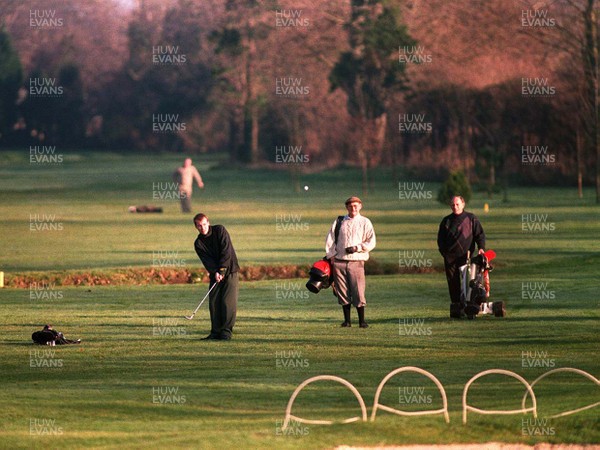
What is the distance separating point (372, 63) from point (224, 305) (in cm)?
7144

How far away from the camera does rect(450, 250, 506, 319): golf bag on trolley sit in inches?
921

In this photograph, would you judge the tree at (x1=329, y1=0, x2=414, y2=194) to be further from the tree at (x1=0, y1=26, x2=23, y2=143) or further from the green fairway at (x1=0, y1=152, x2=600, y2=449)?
the green fairway at (x1=0, y1=152, x2=600, y2=449)

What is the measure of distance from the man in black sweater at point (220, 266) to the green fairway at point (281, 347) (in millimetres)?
509

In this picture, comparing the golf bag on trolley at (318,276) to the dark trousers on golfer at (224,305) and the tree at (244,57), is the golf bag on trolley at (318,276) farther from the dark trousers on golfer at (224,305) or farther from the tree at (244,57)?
the tree at (244,57)

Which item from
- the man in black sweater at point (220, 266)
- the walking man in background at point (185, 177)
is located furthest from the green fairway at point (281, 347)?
the walking man in background at point (185, 177)

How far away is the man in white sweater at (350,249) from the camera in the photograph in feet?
72.5

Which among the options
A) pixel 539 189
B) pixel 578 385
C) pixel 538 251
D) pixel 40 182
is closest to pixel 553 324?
pixel 578 385

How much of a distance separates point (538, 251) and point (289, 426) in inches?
982

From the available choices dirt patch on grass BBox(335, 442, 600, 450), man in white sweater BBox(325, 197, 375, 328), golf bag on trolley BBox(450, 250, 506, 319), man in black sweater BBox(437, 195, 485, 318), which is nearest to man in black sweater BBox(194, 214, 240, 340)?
man in white sweater BBox(325, 197, 375, 328)

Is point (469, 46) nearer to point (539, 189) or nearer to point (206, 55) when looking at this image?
point (539, 189)

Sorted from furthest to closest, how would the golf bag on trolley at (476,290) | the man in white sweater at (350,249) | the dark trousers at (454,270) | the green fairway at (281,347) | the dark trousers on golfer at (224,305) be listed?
the dark trousers at (454,270), the golf bag on trolley at (476,290), the man in white sweater at (350,249), the dark trousers on golfer at (224,305), the green fairway at (281,347)

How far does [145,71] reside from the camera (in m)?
145

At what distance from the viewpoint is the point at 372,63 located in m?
91.8

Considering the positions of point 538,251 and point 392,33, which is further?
point 392,33
